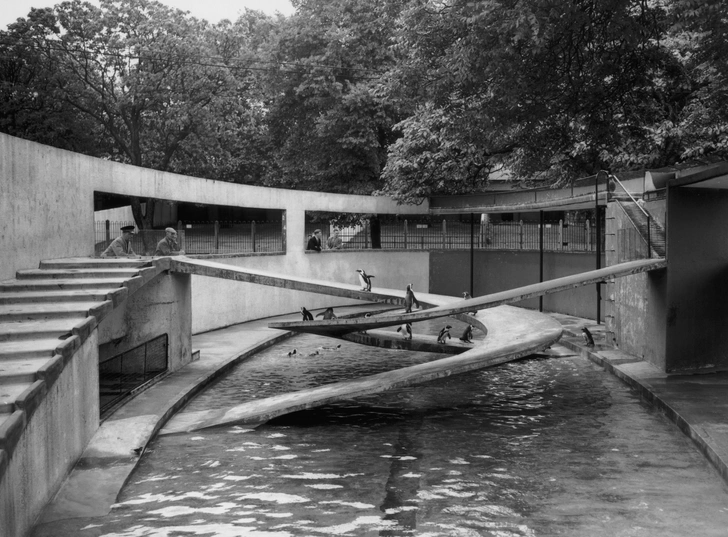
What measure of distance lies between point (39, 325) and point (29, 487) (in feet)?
9.15

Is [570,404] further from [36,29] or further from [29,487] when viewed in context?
[36,29]

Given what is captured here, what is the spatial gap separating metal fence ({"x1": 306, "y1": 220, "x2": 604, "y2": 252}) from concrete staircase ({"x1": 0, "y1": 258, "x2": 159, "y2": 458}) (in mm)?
17102

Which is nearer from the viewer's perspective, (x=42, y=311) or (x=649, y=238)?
(x=42, y=311)

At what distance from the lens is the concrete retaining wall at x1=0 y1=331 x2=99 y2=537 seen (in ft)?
22.1

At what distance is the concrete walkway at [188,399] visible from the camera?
28.8ft

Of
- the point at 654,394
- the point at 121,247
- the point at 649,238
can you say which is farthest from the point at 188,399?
the point at 649,238

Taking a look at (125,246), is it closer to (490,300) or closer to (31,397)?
(490,300)

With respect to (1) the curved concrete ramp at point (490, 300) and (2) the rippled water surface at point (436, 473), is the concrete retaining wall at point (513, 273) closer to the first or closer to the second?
(1) the curved concrete ramp at point (490, 300)

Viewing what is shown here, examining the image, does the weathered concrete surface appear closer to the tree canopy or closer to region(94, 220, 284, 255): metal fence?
the tree canopy

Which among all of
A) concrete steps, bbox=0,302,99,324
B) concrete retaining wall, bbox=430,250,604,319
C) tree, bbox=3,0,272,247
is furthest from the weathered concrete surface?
tree, bbox=3,0,272,247

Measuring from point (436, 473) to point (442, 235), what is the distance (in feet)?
76.8

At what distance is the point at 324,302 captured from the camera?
29422mm

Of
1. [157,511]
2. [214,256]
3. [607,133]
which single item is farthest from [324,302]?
[157,511]

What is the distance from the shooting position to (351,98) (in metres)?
32.9
